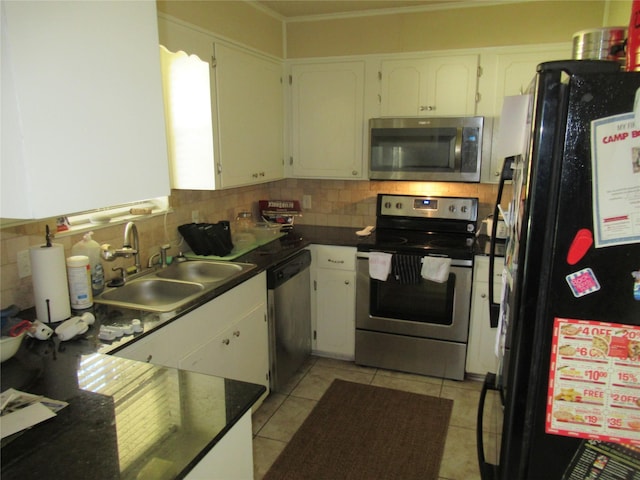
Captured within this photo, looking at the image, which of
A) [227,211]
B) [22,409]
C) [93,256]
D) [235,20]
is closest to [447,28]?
[235,20]

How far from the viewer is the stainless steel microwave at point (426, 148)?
3.03 meters

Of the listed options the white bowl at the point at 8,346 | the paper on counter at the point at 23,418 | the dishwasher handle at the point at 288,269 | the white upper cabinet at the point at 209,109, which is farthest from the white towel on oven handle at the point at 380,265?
the paper on counter at the point at 23,418

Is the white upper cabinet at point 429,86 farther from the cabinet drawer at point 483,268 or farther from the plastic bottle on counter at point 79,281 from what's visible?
the plastic bottle on counter at point 79,281

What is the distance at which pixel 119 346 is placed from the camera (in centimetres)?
161

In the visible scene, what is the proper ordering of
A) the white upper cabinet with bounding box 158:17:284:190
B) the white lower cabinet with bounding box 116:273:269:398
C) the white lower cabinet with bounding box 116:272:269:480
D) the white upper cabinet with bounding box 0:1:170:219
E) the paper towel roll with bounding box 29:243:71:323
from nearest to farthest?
the white upper cabinet with bounding box 0:1:170:219
the white lower cabinet with bounding box 116:272:269:480
the paper towel roll with bounding box 29:243:71:323
the white lower cabinet with bounding box 116:273:269:398
the white upper cabinet with bounding box 158:17:284:190

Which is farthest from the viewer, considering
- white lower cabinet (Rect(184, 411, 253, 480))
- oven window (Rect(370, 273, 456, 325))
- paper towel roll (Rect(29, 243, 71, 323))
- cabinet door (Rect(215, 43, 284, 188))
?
oven window (Rect(370, 273, 456, 325))

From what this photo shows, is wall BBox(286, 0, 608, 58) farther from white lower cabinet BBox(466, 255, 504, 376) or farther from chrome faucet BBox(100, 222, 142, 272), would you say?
chrome faucet BBox(100, 222, 142, 272)

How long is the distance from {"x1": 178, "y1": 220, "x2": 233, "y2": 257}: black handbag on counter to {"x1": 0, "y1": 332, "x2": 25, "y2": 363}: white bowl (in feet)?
4.14

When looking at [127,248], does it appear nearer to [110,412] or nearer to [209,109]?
[209,109]

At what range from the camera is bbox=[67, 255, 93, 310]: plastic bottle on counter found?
1.90 m

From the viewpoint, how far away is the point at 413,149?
3154mm

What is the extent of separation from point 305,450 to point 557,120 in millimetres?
2039

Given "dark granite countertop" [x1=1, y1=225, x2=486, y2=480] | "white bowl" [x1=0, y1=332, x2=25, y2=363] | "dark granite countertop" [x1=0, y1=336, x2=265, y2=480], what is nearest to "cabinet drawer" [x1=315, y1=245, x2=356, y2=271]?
"dark granite countertop" [x1=1, y1=225, x2=486, y2=480]

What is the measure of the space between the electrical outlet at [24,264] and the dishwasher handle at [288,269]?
1209mm
